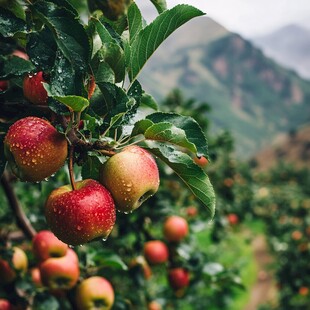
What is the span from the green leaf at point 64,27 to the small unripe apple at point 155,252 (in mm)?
1695

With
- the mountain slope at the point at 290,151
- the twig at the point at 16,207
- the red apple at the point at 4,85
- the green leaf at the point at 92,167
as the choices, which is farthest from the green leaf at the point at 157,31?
the mountain slope at the point at 290,151

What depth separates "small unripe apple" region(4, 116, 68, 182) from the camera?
856 mm

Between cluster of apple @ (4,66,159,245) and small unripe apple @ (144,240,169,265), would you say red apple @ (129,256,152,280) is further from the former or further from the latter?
cluster of apple @ (4,66,159,245)

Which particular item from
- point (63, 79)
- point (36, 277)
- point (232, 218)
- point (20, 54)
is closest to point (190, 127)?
point (63, 79)

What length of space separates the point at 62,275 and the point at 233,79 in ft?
290

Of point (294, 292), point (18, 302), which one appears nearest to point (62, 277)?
point (18, 302)

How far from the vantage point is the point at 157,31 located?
3.03ft

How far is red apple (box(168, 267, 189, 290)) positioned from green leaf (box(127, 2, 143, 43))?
1823mm

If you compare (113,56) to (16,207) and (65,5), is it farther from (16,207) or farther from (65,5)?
(16,207)

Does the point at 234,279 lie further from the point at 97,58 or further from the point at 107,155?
the point at 97,58

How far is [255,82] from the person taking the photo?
289ft

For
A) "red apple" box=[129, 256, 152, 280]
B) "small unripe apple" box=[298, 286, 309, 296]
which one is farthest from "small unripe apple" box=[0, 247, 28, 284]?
"small unripe apple" box=[298, 286, 309, 296]

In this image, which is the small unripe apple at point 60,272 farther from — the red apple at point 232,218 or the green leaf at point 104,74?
the red apple at point 232,218

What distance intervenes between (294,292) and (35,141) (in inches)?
240
